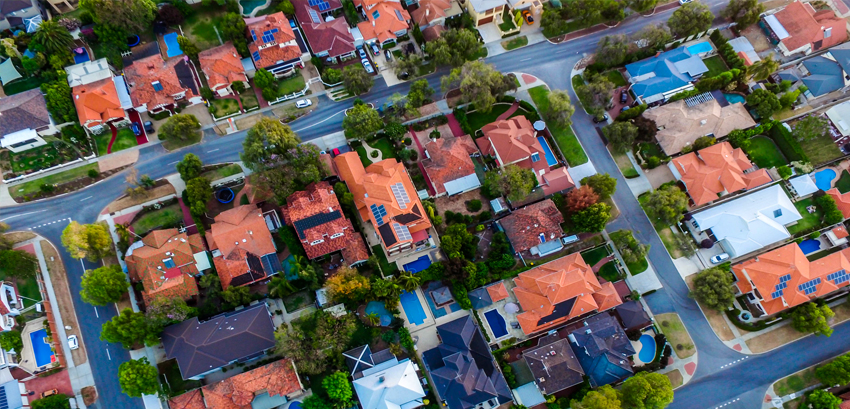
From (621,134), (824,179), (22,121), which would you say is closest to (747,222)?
(824,179)

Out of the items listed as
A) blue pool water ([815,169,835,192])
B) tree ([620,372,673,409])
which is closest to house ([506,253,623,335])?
tree ([620,372,673,409])

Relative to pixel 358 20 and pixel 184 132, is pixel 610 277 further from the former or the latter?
pixel 184 132

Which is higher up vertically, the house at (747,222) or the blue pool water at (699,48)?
the blue pool water at (699,48)

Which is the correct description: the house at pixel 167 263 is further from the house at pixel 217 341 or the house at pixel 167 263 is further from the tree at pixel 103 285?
the house at pixel 217 341

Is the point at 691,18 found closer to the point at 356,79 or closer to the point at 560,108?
the point at 560,108

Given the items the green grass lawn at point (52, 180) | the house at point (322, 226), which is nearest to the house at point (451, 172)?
the house at point (322, 226)

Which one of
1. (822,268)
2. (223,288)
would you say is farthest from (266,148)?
(822,268)
